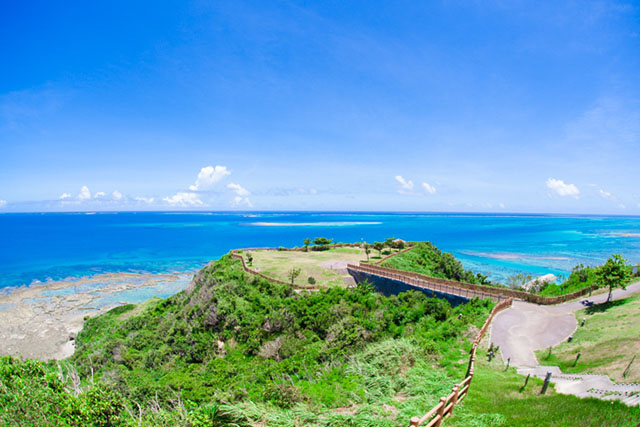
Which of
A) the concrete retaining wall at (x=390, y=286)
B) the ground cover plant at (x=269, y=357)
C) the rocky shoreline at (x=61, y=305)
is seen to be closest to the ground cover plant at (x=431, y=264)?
the concrete retaining wall at (x=390, y=286)

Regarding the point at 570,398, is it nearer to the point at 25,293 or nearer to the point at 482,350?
the point at 482,350

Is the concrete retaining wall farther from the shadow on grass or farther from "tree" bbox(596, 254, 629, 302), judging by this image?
"tree" bbox(596, 254, 629, 302)

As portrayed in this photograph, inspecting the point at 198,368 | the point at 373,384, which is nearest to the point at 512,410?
the point at 373,384

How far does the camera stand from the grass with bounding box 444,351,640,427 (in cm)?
768

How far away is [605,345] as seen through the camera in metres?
14.6

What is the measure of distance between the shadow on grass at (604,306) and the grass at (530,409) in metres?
14.3

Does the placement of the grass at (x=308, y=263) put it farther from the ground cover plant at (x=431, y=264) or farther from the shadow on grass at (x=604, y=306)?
the shadow on grass at (x=604, y=306)

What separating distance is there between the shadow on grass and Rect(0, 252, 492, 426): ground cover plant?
694 centimetres

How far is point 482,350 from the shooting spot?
52.2 ft

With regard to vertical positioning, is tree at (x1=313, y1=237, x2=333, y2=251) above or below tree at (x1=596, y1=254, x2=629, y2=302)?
below

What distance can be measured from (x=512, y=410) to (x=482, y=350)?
24.3 ft

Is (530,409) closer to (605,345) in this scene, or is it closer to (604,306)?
(605,345)

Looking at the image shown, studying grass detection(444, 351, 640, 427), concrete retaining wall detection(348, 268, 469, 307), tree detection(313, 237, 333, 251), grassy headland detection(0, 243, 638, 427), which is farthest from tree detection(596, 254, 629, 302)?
tree detection(313, 237, 333, 251)

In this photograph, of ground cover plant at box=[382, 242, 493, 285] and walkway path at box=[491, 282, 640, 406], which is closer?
walkway path at box=[491, 282, 640, 406]
